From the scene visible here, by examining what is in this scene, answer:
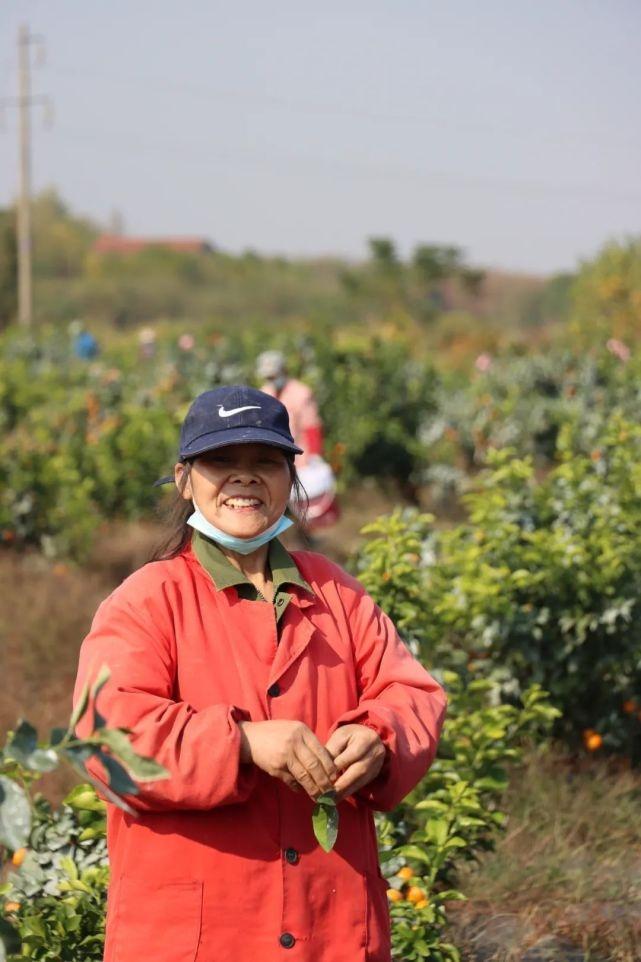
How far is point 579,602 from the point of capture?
188 inches

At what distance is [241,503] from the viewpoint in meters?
2.28

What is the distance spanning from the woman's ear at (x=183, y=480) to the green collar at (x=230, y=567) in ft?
0.32

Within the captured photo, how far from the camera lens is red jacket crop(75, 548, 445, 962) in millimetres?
2045

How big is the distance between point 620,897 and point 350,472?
937cm

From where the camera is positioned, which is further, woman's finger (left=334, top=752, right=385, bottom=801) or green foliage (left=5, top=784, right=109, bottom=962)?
green foliage (left=5, top=784, right=109, bottom=962)

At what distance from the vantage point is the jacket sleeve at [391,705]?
2.16m

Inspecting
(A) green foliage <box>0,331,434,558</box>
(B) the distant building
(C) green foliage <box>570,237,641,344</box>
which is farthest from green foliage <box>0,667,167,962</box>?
(B) the distant building

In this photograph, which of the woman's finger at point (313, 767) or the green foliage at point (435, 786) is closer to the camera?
the woman's finger at point (313, 767)

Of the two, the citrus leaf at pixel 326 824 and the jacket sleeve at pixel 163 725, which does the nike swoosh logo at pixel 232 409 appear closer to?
the jacket sleeve at pixel 163 725

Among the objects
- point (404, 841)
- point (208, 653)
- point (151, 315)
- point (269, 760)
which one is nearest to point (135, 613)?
point (208, 653)

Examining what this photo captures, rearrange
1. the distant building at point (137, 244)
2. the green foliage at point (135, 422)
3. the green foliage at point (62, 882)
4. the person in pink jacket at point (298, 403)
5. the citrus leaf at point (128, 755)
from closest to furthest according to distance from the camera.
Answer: the citrus leaf at point (128, 755) → the green foliage at point (62, 882) → the person in pink jacket at point (298, 403) → the green foliage at point (135, 422) → the distant building at point (137, 244)

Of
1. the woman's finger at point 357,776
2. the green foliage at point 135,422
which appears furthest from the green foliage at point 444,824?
the green foliage at point 135,422

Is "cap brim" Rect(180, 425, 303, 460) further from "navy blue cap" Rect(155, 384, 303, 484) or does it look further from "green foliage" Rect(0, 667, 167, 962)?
"green foliage" Rect(0, 667, 167, 962)

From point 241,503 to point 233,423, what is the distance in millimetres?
127
